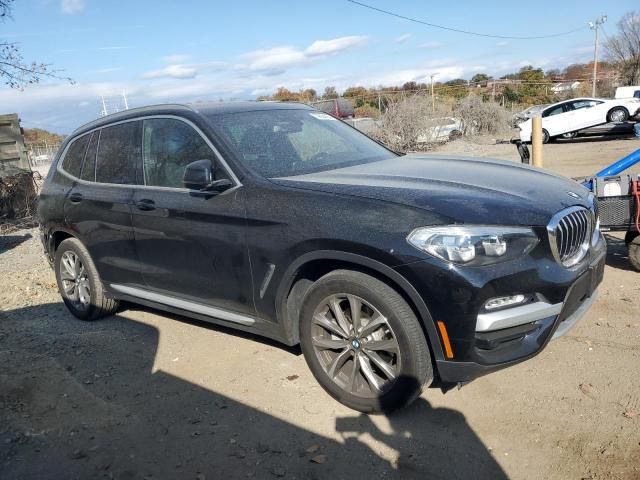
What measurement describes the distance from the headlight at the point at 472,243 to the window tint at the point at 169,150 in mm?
1724

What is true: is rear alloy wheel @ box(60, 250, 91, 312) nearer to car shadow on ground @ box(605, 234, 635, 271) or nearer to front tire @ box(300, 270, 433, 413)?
front tire @ box(300, 270, 433, 413)

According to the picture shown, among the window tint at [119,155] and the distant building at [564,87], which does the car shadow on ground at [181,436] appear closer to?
the window tint at [119,155]

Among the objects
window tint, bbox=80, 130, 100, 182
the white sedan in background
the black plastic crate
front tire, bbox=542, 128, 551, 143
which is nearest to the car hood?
the black plastic crate

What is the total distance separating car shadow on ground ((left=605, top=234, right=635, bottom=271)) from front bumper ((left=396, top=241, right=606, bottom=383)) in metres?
2.93

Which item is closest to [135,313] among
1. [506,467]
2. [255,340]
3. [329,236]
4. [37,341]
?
[37,341]

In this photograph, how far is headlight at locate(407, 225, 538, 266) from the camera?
286 centimetres

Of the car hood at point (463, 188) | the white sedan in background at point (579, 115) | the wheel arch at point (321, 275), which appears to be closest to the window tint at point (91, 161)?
the car hood at point (463, 188)

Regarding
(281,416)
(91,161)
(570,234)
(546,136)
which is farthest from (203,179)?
(546,136)

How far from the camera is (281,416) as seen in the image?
3410 millimetres

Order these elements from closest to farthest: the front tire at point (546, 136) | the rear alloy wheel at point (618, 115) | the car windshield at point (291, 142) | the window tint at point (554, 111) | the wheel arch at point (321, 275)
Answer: the wheel arch at point (321, 275) < the car windshield at point (291, 142) < the rear alloy wheel at point (618, 115) < the window tint at point (554, 111) < the front tire at point (546, 136)

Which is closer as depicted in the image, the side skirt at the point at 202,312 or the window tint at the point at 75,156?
the side skirt at the point at 202,312

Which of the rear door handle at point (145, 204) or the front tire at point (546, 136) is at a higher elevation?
the rear door handle at point (145, 204)

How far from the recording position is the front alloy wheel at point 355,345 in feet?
10.4

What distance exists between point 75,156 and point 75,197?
0.52 m
